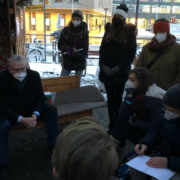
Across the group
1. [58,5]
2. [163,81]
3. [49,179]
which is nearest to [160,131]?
[163,81]

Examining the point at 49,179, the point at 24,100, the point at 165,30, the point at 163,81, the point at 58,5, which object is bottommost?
the point at 49,179

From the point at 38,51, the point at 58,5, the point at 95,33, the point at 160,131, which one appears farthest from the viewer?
the point at 95,33

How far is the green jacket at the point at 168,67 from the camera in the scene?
2.82m

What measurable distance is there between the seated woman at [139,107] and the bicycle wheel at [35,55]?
26.2 feet

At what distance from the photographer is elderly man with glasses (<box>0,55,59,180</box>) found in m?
2.65

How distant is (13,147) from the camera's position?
10.3 ft

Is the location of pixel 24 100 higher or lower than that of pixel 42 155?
higher

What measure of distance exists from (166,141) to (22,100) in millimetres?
1721

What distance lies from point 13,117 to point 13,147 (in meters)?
0.72

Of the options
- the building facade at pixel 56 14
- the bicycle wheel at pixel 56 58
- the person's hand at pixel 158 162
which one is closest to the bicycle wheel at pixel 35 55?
the bicycle wheel at pixel 56 58

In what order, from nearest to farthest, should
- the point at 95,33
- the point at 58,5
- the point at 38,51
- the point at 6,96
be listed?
the point at 6,96, the point at 38,51, the point at 58,5, the point at 95,33

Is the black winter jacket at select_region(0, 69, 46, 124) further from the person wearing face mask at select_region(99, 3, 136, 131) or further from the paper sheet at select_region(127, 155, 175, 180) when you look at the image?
the paper sheet at select_region(127, 155, 175, 180)

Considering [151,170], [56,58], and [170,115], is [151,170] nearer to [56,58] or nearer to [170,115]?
[170,115]

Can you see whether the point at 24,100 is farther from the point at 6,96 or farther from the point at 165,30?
the point at 165,30
